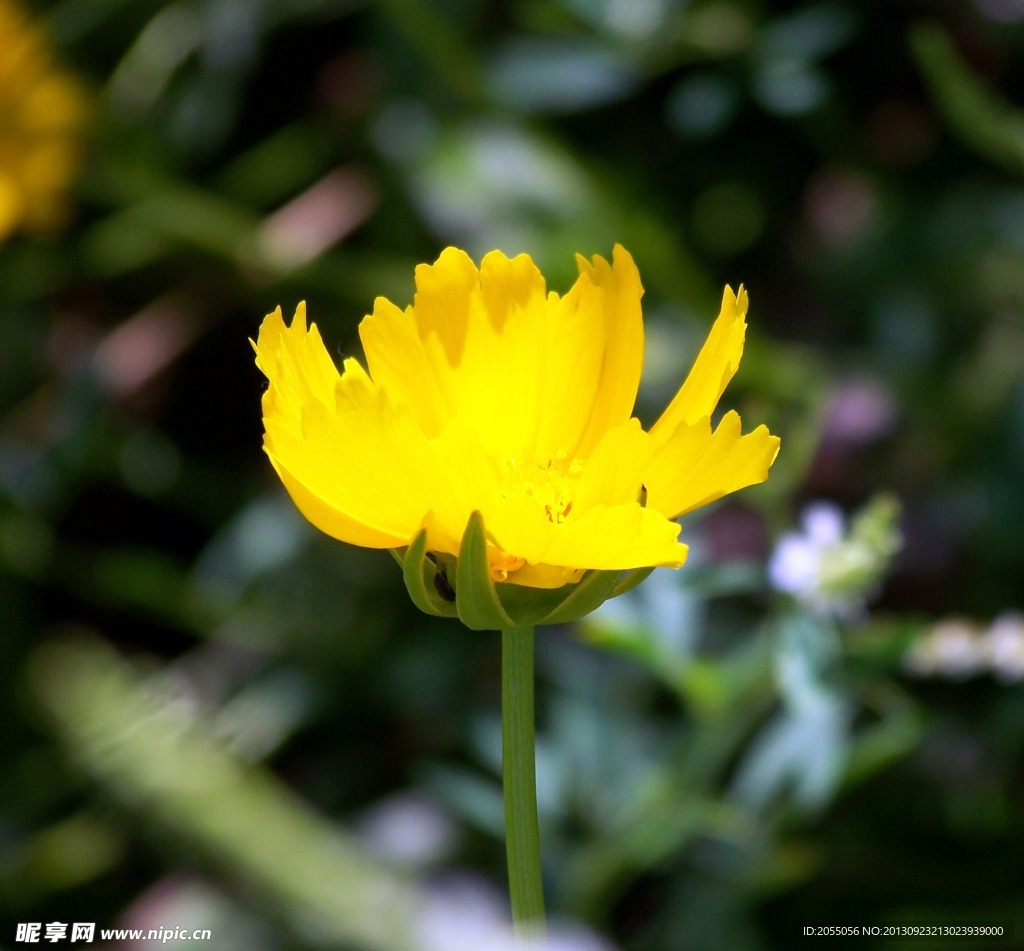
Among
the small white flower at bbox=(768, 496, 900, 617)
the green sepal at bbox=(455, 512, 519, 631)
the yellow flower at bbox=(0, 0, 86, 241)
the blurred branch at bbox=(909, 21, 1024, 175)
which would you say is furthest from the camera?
the yellow flower at bbox=(0, 0, 86, 241)

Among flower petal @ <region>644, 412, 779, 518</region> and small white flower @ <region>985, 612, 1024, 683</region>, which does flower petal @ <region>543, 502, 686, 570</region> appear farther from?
small white flower @ <region>985, 612, 1024, 683</region>

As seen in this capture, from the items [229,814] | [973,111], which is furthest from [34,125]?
[973,111]

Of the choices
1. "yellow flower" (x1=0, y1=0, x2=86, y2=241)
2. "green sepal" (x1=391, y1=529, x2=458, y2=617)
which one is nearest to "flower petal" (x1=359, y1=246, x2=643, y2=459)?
"green sepal" (x1=391, y1=529, x2=458, y2=617)

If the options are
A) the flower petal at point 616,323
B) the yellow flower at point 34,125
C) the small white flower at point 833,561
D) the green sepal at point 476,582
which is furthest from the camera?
the yellow flower at point 34,125

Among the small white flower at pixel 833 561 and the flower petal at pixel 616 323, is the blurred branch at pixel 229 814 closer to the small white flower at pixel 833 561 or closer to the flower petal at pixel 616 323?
the small white flower at pixel 833 561

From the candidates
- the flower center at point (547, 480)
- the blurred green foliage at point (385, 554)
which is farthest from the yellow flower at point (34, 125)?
the flower center at point (547, 480)

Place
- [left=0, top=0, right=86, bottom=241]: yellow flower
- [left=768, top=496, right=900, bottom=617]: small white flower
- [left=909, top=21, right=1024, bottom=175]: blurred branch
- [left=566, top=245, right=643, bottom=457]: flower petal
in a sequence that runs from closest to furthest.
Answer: [left=566, top=245, right=643, bottom=457]: flower petal < [left=768, top=496, right=900, bottom=617]: small white flower < [left=909, top=21, right=1024, bottom=175]: blurred branch < [left=0, top=0, right=86, bottom=241]: yellow flower
